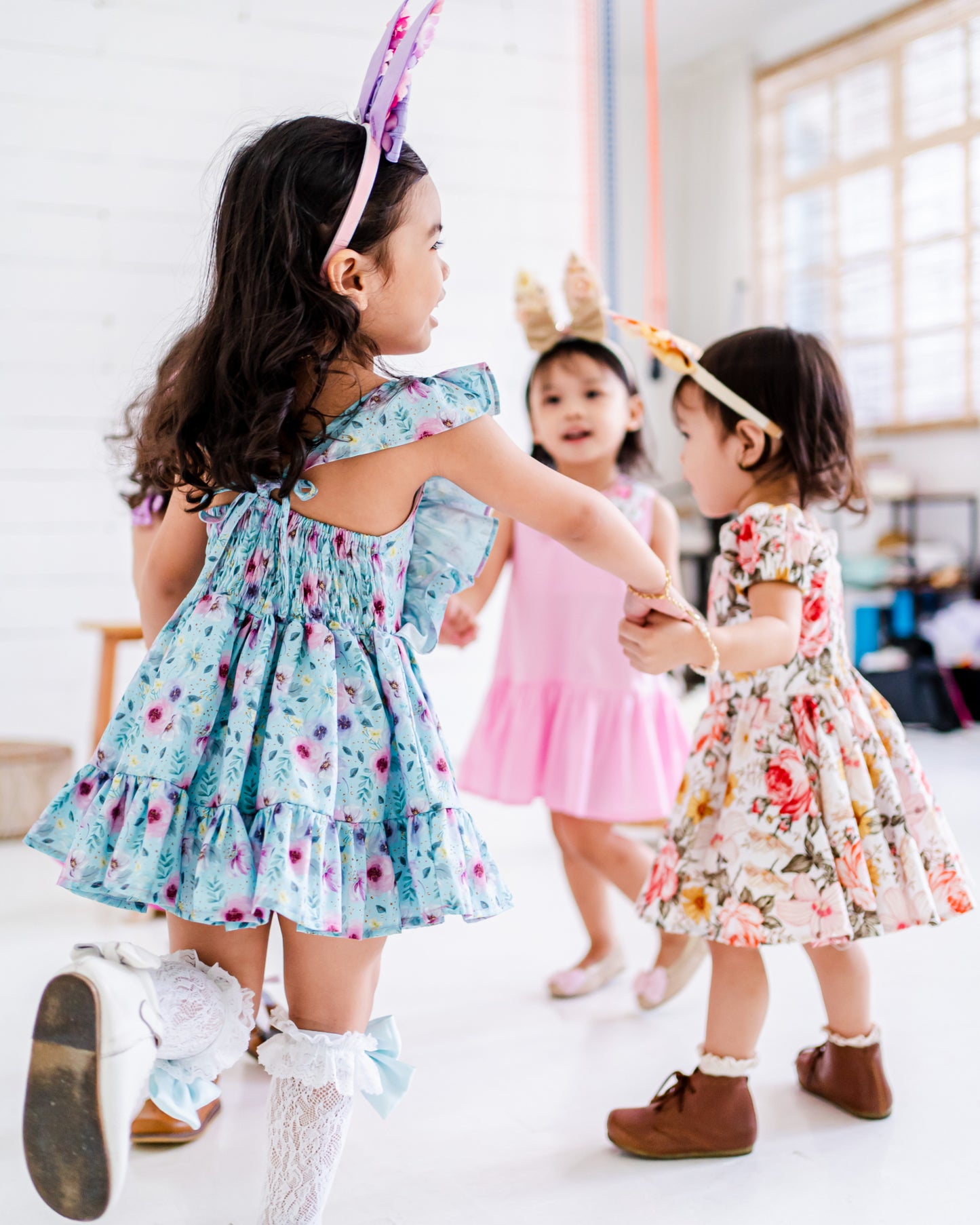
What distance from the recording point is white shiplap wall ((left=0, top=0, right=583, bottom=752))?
119 inches

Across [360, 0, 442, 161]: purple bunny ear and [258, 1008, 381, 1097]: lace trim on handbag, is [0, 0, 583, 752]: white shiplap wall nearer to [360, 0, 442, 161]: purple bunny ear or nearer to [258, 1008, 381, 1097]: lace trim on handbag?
[360, 0, 442, 161]: purple bunny ear

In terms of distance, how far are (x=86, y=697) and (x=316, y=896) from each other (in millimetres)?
2471

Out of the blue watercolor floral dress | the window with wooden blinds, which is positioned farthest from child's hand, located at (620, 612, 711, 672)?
the window with wooden blinds

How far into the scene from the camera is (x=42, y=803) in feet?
8.59

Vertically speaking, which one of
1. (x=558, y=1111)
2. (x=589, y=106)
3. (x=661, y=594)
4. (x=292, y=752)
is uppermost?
(x=589, y=106)

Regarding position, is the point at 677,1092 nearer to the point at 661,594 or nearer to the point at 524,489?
the point at 661,594

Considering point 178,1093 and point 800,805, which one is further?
point 800,805

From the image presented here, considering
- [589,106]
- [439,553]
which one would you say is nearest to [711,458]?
[439,553]

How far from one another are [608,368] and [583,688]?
1.62ft

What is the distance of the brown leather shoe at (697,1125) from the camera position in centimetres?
120

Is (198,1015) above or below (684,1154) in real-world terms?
above

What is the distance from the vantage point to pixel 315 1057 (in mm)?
924

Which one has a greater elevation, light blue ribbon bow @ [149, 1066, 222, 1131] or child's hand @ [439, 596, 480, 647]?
child's hand @ [439, 596, 480, 647]

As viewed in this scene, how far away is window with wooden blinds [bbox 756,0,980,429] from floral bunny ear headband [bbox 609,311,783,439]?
12.6ft
